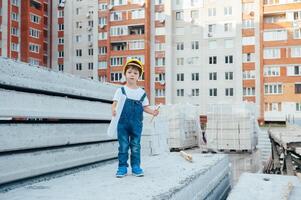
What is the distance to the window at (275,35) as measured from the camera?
41.7 meters

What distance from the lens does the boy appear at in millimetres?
3598

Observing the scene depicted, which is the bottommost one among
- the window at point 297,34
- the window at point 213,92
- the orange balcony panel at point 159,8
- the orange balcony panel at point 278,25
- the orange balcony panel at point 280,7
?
the window at point 213,92

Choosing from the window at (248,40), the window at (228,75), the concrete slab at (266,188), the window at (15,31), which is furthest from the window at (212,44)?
the concrete slab at (266,188)

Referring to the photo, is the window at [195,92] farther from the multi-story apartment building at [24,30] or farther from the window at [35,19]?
the window at [35,19]

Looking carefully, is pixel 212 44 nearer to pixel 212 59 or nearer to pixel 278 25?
pixel 212 59

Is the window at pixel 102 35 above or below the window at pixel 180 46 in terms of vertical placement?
above

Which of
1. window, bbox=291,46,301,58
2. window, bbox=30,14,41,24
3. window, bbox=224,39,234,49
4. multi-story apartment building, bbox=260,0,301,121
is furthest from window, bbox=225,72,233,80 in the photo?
window, bbox=30,14,41,24

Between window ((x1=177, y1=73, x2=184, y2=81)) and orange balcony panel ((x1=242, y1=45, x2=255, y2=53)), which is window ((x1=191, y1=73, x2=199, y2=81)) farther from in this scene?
orange balcony panel ((x1=242, y1=45, x2=255, y2=53))

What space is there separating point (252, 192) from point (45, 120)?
2038 millimetres

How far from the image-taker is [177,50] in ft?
153

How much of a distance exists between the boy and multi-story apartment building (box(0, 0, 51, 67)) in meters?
41.6

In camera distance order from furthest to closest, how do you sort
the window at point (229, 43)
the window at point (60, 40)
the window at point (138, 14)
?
the window at point (60, 40)
the window at point (138, 14)
the window at point (229, 43)

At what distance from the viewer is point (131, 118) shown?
3654 mm

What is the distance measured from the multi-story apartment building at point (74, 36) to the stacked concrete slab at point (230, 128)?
1340 inches
